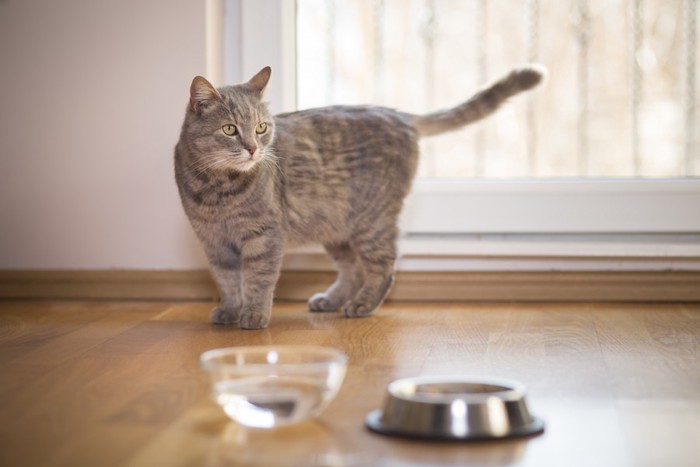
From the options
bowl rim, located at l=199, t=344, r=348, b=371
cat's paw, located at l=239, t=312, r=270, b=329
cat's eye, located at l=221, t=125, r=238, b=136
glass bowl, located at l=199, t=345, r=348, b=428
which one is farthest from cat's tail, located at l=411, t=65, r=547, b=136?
glass bowl, located at l=199, t=345, r=348, b=428

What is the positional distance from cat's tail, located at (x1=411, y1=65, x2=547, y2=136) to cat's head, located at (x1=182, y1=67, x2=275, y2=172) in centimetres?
51

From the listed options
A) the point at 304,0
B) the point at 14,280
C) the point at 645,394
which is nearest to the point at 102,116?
the point at 14,280

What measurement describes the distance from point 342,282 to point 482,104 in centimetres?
59

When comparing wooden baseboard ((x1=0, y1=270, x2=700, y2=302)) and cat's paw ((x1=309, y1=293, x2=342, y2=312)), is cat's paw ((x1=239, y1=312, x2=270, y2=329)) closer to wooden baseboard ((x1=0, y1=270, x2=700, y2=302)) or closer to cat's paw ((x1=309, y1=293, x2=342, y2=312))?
cat's paw ((x1=309, y1=293, x2=342, y2=312))

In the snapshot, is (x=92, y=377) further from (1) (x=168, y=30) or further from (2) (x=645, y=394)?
(1) (x=168, y=30)

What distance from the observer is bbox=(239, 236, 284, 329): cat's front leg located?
7.55ft

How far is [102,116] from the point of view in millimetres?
2734

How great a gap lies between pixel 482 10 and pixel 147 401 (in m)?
2.37

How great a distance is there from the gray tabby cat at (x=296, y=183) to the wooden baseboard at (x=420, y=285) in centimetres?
17

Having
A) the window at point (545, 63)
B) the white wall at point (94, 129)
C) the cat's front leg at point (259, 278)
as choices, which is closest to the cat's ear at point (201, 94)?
the cat's front leg at point (259, 278)

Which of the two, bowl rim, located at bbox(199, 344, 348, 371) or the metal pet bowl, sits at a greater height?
bowl rim, located at bbox(199, 344, 348, 371)

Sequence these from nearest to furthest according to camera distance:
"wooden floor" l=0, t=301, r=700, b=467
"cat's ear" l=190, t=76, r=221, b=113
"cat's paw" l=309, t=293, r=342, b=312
Answer: "wooden floor" l=0, t=301, r=700, b=467 < "cat's ear" l=190, t=76, r=221, b=113 < "cat's paw" l=309, t=293, r=342, b=312

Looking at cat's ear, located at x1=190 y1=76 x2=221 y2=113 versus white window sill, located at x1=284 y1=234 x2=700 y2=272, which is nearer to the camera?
cat's ear, located at x1=190 y1=76 x2=221 y2=113

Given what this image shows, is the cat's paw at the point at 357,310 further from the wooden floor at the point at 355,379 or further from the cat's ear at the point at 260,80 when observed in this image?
the cat's ear at the point at 260,80
